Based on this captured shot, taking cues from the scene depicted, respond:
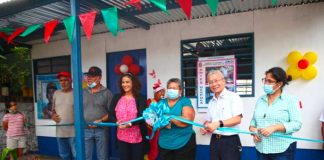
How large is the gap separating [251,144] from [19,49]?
4906 millimetres

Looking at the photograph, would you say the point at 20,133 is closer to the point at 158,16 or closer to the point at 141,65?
the point at 141,65

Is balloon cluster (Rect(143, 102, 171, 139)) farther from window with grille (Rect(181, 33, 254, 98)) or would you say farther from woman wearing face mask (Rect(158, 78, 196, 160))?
window with grille (Rect(181, 33, 254, 98))

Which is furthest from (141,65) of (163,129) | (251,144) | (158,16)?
(251,144)

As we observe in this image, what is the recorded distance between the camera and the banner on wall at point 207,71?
393 centimetres

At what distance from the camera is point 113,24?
106 inches

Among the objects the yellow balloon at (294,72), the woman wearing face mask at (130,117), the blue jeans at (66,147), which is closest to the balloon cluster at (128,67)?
the woman wearing face mask at (130,117)

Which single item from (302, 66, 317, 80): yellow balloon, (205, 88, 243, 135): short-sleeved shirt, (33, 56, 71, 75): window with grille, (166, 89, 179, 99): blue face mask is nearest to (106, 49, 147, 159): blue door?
(33, 56, 71, 75): window with grille

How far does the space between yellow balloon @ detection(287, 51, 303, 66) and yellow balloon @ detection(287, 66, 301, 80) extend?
0.07 m

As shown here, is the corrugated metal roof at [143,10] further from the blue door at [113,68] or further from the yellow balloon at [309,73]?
the yellow balloon at [309,73]

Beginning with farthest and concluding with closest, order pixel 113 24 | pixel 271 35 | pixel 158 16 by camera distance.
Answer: pixel 158 16
pixel 271 35
pixel 113 24

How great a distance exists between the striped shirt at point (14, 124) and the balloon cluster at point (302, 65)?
498cm

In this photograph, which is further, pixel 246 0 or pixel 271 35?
pixel 271 35

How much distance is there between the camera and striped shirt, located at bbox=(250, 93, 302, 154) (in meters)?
2.12

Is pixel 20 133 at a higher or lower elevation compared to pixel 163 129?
lower
